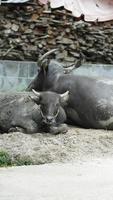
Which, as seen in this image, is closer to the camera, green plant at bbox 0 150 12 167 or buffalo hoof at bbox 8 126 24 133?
green plant at bbox 0 150 12 167

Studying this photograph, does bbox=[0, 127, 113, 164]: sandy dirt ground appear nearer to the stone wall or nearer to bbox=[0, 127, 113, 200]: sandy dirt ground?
bbox=[0, 127, 113, 200]: sandy dirt ground

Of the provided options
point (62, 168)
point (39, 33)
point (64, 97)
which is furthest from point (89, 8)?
point (62, 168)

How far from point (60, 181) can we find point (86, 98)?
3866 mm

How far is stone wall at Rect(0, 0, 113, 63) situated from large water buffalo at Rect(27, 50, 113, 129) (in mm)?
3159

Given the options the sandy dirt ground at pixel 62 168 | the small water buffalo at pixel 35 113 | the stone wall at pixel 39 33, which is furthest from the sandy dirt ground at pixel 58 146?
the stone wall at pixel 39 33

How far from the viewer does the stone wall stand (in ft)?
48.0

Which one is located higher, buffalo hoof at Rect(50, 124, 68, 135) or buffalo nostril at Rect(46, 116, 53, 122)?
buffalo nostril at Rect(46, 116, 53, 122)

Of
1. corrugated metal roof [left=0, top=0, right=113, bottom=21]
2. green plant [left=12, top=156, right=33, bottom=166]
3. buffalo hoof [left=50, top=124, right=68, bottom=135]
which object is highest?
corrugated metal roof [left=0, top=0, right=113, bottom=21]

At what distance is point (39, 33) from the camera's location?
1478 cm

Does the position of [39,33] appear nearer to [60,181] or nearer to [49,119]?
[49,119]

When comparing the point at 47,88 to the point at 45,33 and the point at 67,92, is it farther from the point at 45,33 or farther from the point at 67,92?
the point at 45,33

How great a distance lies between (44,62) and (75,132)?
1994mm

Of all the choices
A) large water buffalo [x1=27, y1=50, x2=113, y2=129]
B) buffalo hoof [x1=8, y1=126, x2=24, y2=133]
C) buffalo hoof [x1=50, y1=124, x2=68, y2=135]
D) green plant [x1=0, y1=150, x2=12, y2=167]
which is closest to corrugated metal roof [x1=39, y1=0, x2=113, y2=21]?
large water buffalo [x1=27, y1=50, x2=113, y2=129]

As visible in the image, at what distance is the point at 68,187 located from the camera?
681 centimetres
